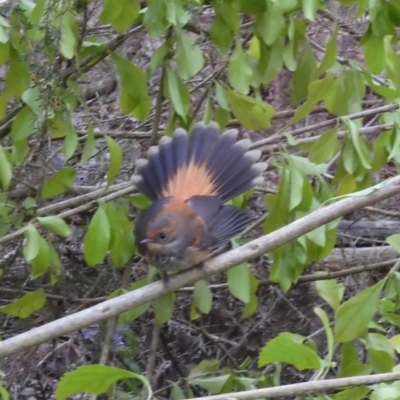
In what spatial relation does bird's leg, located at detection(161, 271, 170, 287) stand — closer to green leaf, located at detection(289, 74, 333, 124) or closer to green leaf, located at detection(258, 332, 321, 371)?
green leaf, located at detection(258, 332, 321, 371)

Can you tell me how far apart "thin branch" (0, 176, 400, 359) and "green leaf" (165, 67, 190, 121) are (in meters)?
0.52

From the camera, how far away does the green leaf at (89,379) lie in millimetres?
1555

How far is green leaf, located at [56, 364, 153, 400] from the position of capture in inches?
61.2

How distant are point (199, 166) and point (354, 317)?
73 centimetres

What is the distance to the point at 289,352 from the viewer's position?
1610 millimetres

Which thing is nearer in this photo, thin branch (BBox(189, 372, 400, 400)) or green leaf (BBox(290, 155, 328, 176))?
thin branch (BBox(189, 372, 400, 400))

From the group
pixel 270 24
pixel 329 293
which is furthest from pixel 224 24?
pixel 329 293

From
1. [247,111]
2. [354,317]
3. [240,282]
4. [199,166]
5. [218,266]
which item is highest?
[247,111]

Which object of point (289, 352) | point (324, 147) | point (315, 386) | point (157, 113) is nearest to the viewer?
point (315, 386)

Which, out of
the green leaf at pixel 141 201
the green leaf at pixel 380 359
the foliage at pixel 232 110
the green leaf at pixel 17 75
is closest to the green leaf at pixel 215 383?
the foliage at pixel 232 110

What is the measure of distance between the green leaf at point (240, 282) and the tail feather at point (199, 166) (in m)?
0.24

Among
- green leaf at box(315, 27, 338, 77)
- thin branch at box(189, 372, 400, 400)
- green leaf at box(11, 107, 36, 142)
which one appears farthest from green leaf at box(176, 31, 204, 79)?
thin branch at box(189, 372, 400, 400)

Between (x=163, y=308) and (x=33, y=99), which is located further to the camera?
(x=163, y=308)

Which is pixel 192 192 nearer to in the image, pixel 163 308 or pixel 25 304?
pixel 163 308
